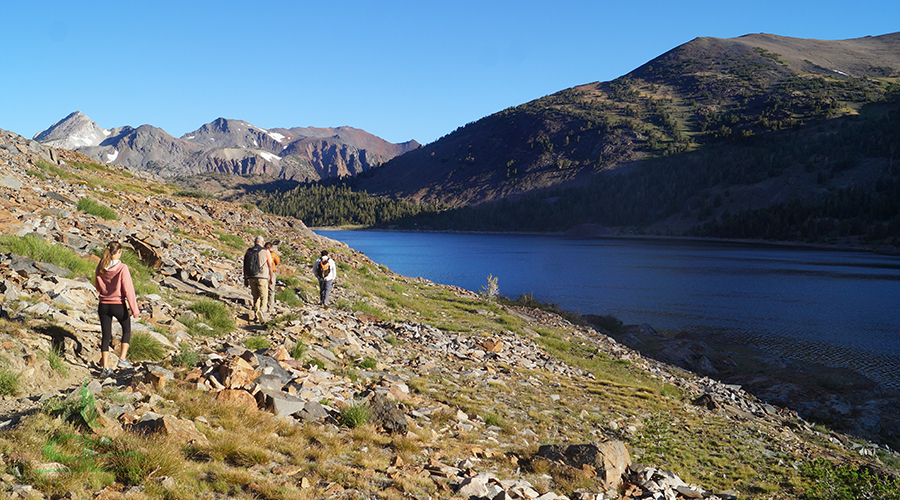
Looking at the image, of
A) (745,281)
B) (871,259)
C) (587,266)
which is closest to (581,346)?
(745,281)

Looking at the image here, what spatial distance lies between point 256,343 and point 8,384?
15.1 ft

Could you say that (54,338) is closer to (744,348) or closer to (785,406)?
(785,406)

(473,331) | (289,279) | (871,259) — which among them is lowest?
(871,259)

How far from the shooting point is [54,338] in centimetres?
787

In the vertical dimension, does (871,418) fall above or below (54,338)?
below

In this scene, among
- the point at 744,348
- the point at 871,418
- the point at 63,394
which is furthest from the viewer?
the point at 744,348

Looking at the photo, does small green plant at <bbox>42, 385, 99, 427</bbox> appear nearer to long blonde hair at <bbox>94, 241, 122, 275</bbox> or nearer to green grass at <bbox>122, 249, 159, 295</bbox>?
long blonde hair at <bbox>94, 241, 122, 275</bbox>

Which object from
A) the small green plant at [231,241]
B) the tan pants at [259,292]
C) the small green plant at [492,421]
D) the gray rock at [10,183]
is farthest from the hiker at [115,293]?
the small green plant at [231,241]

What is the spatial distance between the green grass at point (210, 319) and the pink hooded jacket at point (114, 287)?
2.51 meters

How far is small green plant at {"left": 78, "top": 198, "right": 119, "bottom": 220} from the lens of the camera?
19.2 metres

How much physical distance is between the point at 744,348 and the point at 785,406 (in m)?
11.3

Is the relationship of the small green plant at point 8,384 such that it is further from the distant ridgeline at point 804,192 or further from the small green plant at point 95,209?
the distant ridgeline at point 804,192

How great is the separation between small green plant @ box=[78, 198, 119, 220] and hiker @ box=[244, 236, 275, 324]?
403 inches

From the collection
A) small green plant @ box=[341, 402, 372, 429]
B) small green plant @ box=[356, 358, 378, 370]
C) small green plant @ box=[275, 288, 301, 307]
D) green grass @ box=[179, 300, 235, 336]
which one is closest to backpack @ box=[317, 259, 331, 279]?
small green plant @ box=[275, 288, 301, 307]
